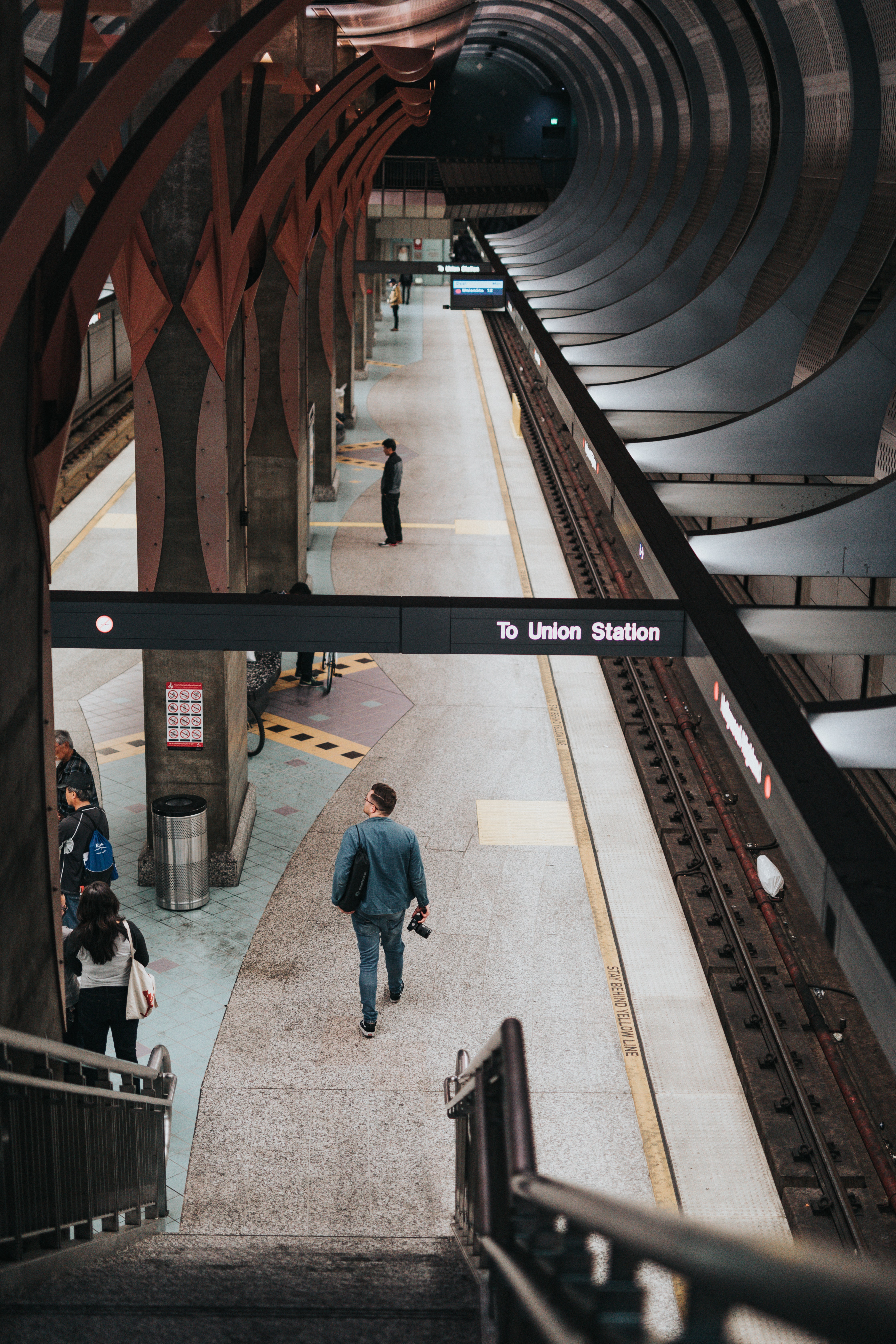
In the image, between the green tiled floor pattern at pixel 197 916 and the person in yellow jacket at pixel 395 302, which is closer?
the green tiled floor pattern at pixel 197 916

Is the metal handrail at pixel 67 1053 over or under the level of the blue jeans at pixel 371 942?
over

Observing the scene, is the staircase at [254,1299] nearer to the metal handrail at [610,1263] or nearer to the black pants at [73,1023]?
the metal handrail at [610,1263]

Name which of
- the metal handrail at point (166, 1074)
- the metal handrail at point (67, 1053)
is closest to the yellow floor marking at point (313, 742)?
the metal handrail at point (166, 1074)

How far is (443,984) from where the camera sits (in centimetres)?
863

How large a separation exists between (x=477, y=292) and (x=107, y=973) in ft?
88.5

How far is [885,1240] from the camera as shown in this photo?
21.0 feet

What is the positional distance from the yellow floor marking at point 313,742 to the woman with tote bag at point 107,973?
5.43 metres

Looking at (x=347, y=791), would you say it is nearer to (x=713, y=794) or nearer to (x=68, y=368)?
(x=713, y=794)

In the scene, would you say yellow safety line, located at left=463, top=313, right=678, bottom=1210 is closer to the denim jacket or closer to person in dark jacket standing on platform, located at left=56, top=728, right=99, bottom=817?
the denim jacket

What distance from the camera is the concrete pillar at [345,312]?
26.8 m

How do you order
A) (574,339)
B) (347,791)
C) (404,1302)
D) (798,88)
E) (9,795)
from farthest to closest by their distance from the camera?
1. (574,339)
2. (798,88)
3. (347,791)
4. (9,795)
5. (404,1302)

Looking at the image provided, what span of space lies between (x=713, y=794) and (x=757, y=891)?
207 cm

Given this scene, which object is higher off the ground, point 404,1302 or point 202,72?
point 202,72

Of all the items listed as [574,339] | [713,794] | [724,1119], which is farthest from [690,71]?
[724,1119]
